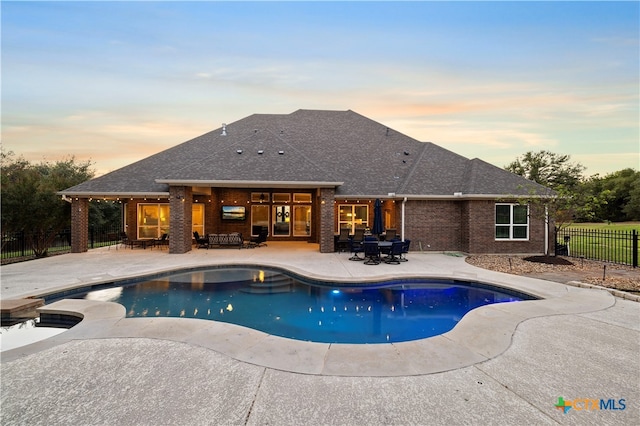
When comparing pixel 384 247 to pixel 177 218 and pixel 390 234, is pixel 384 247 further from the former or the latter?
pixel 177 218

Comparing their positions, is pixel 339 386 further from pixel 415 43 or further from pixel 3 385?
pixel 415 43

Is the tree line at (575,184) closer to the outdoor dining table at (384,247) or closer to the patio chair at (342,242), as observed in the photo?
the outdoor dining table at (384,247)

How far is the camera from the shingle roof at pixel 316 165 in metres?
14.2

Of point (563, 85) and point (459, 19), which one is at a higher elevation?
point (459, 19)

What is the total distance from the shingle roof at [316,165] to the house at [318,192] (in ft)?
0.21

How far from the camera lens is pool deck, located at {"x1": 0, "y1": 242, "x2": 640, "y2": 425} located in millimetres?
2871

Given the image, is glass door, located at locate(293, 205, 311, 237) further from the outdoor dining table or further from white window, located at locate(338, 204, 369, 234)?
the outdoor dining table

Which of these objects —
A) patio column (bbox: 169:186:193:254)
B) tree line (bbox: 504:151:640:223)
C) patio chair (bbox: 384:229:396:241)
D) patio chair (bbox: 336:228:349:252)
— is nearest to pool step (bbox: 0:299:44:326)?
patio column (bbox: 169:186:193:254)

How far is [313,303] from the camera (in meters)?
7.77

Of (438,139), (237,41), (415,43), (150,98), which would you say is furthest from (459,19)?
(150,98)

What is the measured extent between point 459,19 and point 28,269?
64.7ft

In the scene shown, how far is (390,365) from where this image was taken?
12.6 feet

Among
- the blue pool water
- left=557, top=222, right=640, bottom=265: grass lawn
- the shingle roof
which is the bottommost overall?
the blue pool water

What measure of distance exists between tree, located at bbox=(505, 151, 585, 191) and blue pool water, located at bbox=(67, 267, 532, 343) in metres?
39.1
